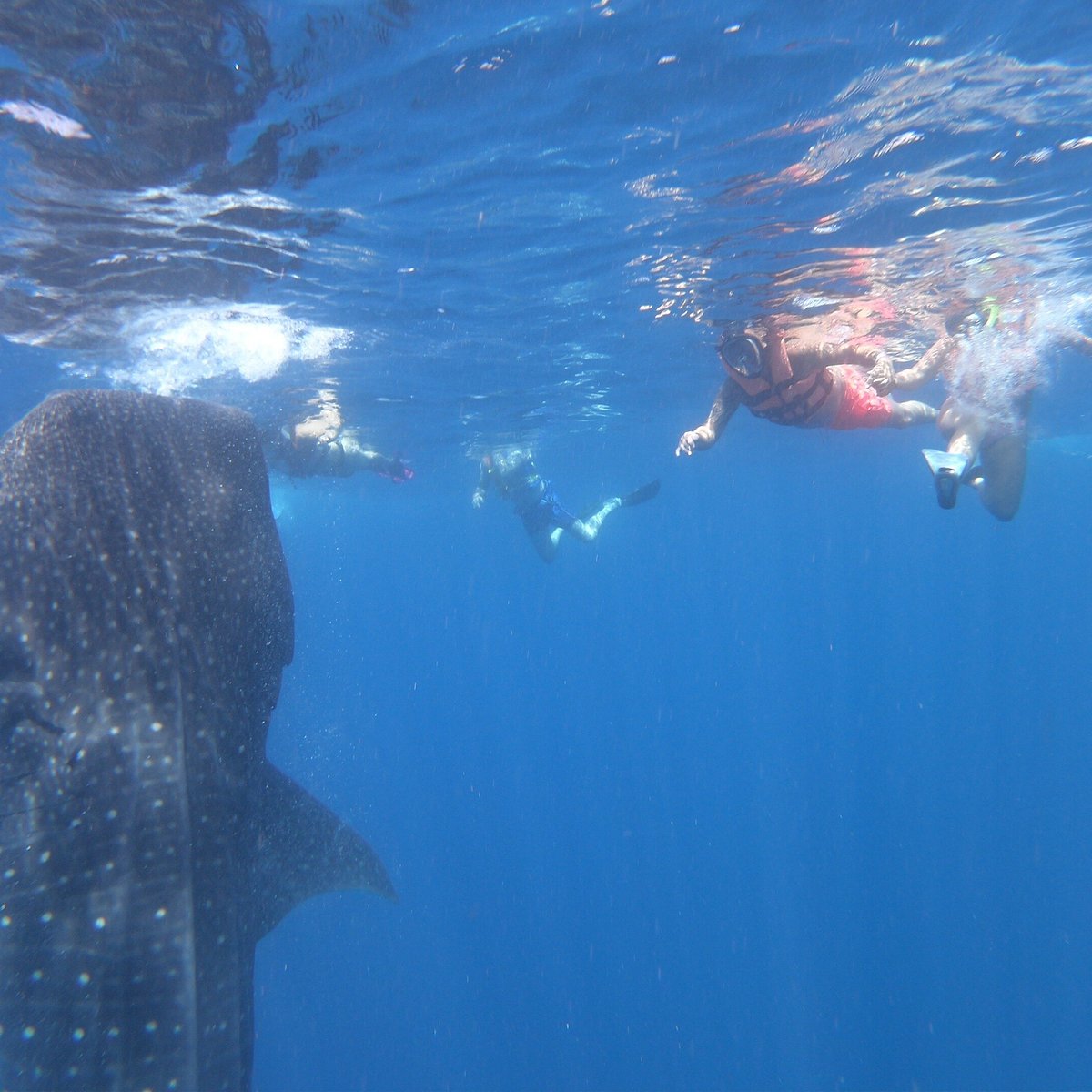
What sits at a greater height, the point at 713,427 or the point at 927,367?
the point at 927,367

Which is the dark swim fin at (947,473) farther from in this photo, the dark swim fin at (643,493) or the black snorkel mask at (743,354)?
the dark swim fin at (643,493)

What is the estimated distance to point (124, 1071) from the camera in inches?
96.7

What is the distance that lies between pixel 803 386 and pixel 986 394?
4.44 meters

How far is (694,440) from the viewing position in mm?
9078

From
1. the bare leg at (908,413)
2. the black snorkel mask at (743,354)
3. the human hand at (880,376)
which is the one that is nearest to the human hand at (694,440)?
the black snorkel mask at (743,354)

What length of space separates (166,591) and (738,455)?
3299cm

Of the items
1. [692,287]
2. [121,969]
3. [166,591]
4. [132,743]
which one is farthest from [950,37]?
[121,969]

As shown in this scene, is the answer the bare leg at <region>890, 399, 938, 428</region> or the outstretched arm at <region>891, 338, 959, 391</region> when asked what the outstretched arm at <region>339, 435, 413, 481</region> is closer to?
the bare leg at <region>890, 399, 938, 428</region>

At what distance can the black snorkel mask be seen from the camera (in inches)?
364

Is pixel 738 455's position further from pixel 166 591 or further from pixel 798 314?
pixel 166 591

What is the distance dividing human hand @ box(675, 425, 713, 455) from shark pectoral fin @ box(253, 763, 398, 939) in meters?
6.01

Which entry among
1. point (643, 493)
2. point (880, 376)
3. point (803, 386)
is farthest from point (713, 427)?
point (643, 493)

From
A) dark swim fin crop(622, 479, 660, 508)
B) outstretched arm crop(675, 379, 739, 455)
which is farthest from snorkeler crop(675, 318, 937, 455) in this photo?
dark swim fin crop(622, 479, 660, 508)

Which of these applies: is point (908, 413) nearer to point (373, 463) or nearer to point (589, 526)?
point (373, 463)
